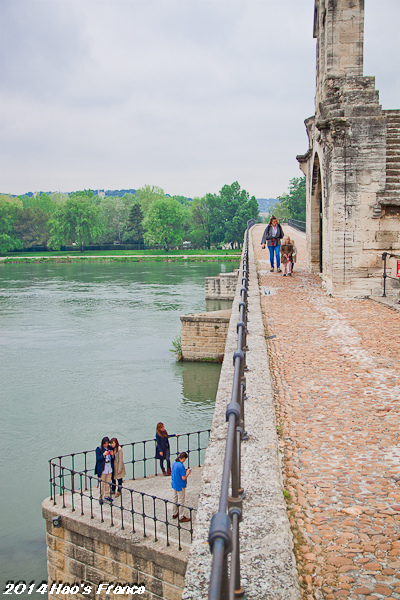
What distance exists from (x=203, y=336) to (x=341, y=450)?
1627 cm

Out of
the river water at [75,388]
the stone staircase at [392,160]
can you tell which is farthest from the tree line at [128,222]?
the stone staircase at [392,160]

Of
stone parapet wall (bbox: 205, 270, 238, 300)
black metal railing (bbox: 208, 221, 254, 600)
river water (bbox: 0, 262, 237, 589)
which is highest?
black metal railing (bbox: 208, 221, 254, 600)

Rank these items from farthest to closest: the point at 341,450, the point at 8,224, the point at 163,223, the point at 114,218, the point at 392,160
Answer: the point at 114,218 → the point at 8,224 → the point at 163,223 → the point at 392,160 → the point at 341,450

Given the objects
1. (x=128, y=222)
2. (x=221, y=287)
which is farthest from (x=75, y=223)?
(x=221, y=287)

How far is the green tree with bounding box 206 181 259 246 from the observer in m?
96.8

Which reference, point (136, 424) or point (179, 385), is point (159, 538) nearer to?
point (136, 424)

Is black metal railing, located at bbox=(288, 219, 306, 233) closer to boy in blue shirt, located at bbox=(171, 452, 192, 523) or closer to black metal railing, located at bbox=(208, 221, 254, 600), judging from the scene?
boy in blue shirt, located at bbox=(171, 452, 192, 523)

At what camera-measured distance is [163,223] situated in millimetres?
91375

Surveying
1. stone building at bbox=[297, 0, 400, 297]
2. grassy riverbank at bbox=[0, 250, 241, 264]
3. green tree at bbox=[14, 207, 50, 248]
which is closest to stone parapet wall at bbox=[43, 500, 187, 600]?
stone building at bbox=[297, 0, 400, 297]

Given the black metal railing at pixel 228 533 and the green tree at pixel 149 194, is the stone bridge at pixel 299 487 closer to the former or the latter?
the black metal railing at pixel 228 533

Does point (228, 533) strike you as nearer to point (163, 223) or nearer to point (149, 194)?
point (163, 223)

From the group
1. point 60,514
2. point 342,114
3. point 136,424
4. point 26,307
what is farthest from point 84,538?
point 26,307

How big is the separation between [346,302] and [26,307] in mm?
26942

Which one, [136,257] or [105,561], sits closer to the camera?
[105,561]
